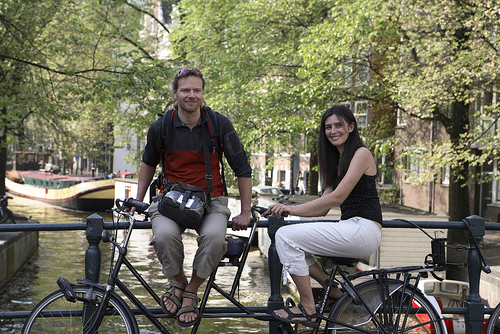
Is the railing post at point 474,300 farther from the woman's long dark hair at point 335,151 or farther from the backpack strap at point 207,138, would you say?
the backpack strap at point 207,138

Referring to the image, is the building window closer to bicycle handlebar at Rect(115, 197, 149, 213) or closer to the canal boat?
bicycle handlebar at Rect(115, 197, 149, 213)

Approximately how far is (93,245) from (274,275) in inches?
44.7

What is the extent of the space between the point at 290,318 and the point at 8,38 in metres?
11.9

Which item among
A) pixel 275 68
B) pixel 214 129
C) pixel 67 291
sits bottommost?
pixel 67 291

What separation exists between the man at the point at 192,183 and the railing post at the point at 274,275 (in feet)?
0.59

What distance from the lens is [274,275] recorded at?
13.5 ft

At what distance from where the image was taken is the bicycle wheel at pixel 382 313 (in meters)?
3.79

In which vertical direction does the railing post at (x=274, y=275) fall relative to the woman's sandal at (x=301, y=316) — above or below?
above

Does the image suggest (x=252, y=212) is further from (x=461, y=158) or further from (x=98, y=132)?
(x=98, y=132)

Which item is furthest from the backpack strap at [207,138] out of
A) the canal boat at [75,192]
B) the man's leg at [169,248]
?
the canal boat at [75,192]

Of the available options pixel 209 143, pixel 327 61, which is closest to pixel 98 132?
pixel 327 61

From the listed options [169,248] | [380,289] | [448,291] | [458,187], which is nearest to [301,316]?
[380,289]

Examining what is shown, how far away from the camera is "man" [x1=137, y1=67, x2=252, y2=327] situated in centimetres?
382

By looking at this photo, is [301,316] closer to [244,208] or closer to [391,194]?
[244,208]
